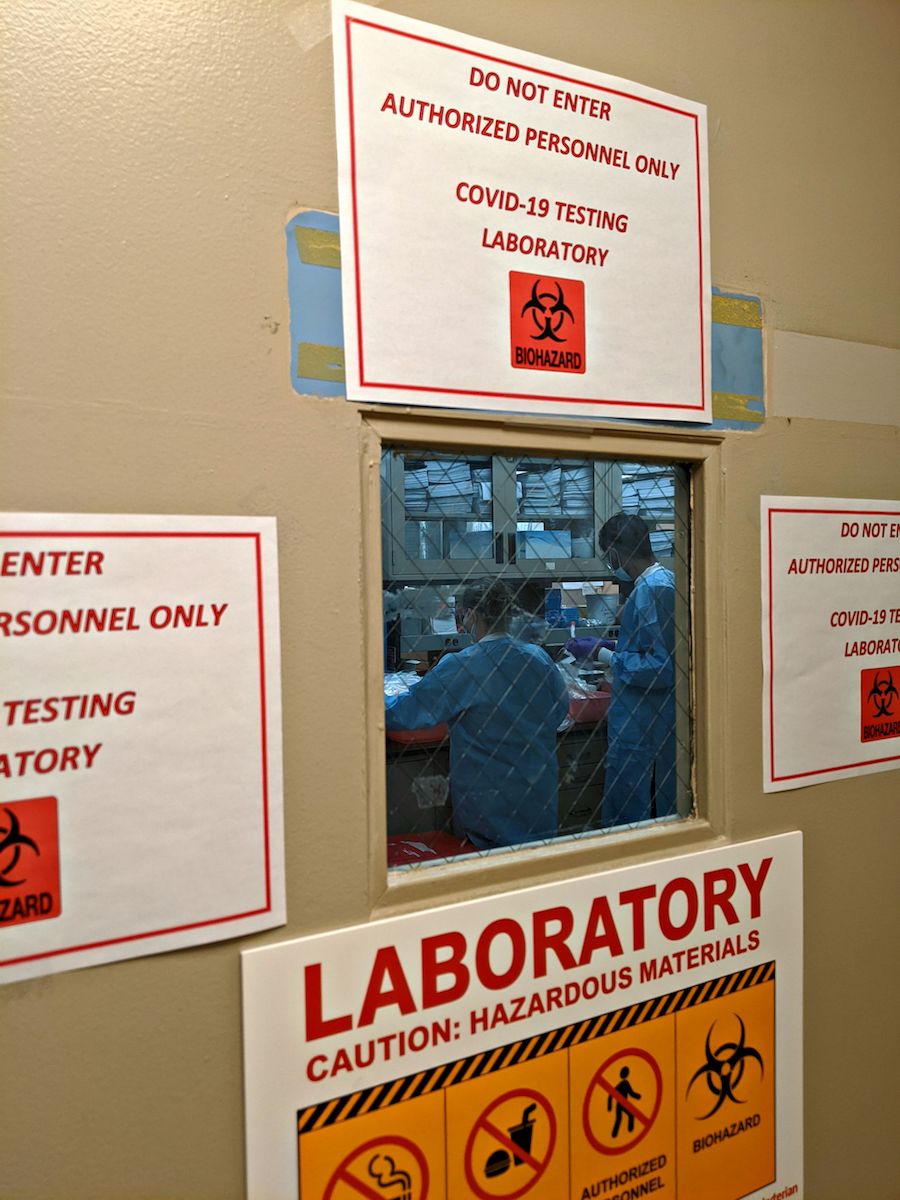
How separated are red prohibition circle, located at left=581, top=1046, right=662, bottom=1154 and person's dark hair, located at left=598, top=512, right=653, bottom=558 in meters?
0.76

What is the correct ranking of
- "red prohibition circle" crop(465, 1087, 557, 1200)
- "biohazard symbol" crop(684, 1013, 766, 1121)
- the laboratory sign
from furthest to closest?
"biohazard symbol" crop(684, 1013, 766, 1121), "red prohibition circle" crop(465, 1087, 557, 1200), the laboratory sign

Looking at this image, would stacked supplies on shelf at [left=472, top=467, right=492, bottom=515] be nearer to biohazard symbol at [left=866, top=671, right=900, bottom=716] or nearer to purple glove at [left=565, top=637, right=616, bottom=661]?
purple glove at [left=565, top=637, right=616, bottom=661]

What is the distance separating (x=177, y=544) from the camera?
1.05 metres

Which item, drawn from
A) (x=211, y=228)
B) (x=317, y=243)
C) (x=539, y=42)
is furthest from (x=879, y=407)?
(x=211, y=228)

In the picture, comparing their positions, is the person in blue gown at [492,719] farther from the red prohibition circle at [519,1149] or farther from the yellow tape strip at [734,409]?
the yellow tape strip at [734,409]

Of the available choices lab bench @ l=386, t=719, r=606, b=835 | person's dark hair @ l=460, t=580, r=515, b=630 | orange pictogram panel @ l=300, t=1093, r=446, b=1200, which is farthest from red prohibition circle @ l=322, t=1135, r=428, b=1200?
person's dark hair @ l=460, t=580, r=515, b=630

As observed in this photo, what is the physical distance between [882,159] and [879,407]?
449mm

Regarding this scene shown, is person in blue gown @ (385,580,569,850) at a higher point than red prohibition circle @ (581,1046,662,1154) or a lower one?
higher

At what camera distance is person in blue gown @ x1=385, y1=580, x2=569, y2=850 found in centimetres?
131

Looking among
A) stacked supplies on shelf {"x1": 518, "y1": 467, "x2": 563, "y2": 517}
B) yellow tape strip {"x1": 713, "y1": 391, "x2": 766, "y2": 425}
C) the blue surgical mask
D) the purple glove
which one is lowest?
the purple glove

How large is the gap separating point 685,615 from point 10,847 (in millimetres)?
1044

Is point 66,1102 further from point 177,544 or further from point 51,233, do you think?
point 51,233

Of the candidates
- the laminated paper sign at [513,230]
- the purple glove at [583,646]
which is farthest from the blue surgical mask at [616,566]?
the laminated paper sign at [513,230]

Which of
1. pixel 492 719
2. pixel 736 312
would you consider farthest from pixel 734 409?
pixel 492 719
